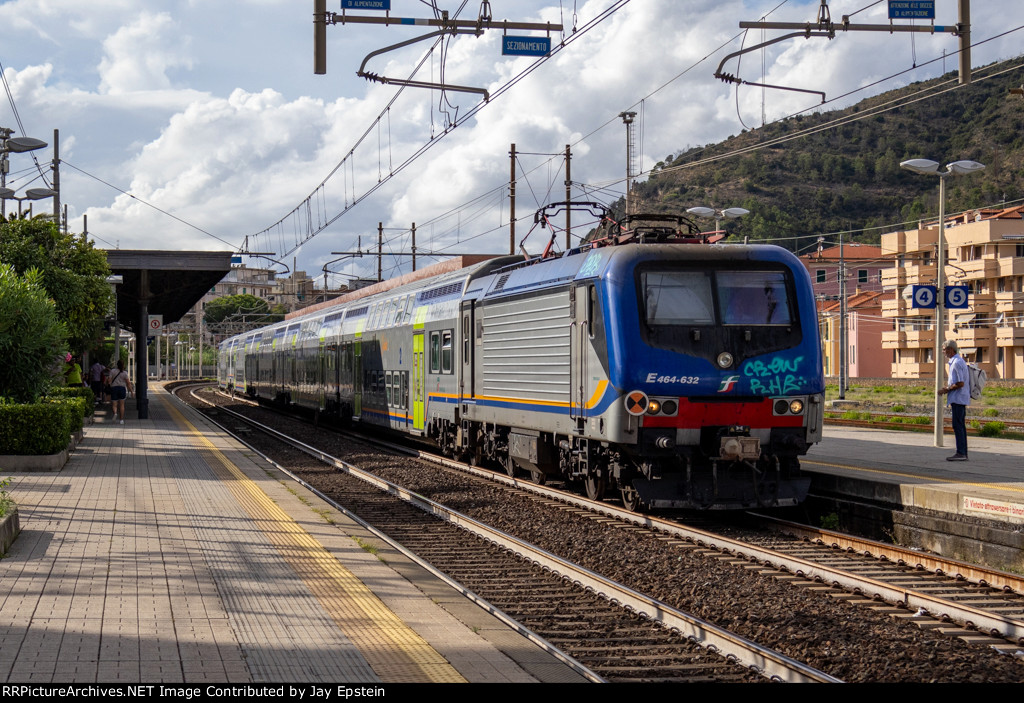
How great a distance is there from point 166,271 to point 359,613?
26.6 metres

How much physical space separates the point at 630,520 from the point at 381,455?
33.8 ft

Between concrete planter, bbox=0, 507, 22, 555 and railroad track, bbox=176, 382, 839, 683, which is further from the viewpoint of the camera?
concrete planter, bbox=0, 507, 22, 555

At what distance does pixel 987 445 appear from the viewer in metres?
19.6

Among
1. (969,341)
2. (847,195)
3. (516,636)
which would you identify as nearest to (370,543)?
(516,636)

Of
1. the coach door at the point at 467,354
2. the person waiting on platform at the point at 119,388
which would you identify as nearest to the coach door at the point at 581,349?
the coach door at the point at 467,354

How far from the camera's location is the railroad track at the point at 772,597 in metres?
6.53

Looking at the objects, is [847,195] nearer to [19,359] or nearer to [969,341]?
[969,341]

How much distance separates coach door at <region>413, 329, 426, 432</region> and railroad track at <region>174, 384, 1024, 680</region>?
27.9 feet

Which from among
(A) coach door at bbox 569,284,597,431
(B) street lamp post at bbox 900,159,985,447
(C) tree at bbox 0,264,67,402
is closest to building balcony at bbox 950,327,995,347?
(B) street lamp post at bbox 900,159,985,447

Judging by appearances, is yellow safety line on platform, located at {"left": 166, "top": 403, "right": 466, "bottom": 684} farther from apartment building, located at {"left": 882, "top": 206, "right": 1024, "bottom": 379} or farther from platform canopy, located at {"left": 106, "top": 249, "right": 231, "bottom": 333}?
apartment building, located at {"left": 882, "top": 206, "right": 1024, "bottom": 379}

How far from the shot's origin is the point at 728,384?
12.0 metres

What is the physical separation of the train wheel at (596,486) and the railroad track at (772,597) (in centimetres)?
47

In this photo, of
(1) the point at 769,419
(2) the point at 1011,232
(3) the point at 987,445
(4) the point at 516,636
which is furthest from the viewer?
(2) the point at 1011,232

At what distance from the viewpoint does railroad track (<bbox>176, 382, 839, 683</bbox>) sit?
6.43 meters
